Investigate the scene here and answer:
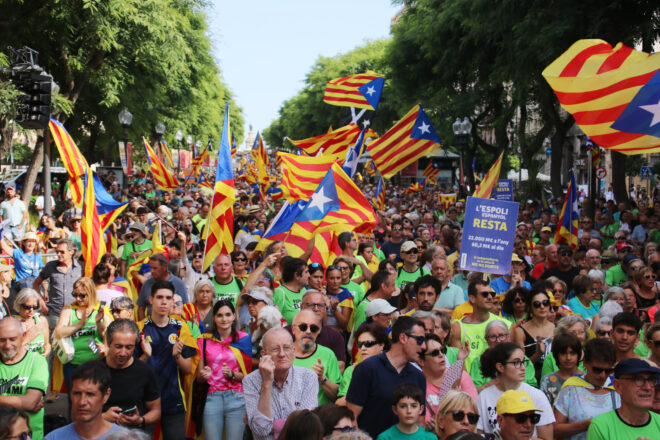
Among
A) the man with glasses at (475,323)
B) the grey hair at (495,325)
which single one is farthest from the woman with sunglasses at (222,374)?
the grey hair at (495,325)

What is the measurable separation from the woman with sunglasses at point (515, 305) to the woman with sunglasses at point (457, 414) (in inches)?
113

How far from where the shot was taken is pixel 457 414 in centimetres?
447

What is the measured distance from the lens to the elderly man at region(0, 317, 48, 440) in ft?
17.5

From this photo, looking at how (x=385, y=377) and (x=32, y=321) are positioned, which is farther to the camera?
(x=32, y=321)

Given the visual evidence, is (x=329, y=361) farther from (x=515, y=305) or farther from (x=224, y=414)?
(x=515, y=305)

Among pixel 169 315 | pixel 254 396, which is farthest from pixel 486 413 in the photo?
pixel 169 315

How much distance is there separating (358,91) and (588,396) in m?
15.0

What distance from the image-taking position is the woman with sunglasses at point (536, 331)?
6.63 m

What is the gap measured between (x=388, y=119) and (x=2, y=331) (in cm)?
4883

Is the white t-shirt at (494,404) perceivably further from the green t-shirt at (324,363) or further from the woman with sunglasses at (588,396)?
the green t-shirt at (324,363)

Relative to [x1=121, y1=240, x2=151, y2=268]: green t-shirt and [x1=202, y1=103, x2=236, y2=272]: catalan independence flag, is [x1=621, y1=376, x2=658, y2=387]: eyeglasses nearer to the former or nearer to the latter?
[x1=202, y1=103, x2=236, y2=272]: catalan independence flag

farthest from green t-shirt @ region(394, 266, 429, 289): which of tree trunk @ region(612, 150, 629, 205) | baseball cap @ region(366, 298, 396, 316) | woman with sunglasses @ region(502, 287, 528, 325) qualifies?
tree trunk @ region(612, 150, 629, 205)

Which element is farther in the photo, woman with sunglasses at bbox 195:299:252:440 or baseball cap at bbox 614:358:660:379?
woman with sunglasses at bbox 195:299:252:440

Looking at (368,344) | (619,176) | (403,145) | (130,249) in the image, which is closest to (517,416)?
(368,344)
